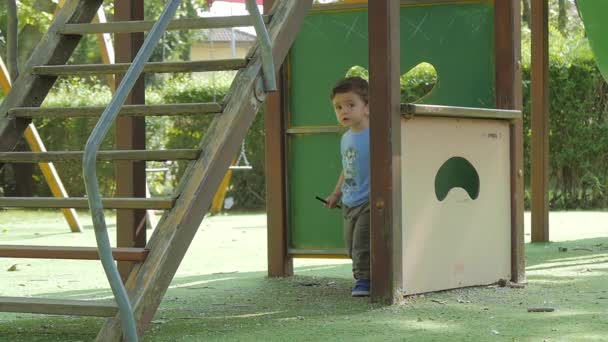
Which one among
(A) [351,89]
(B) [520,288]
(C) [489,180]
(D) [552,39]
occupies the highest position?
(D) [552,39]

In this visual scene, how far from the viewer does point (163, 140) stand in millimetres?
15578

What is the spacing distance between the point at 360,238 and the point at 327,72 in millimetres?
1411

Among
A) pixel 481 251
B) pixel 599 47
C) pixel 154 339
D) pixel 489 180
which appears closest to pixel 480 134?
pixel 489 180

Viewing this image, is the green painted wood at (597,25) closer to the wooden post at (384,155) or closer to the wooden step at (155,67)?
the wooden step at (155,67)

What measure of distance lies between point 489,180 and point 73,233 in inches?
240

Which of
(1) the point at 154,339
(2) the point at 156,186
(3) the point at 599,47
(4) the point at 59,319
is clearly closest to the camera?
(3) the point at 599,47

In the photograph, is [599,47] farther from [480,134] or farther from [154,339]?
[480,134]

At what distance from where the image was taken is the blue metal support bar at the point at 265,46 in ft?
10.8

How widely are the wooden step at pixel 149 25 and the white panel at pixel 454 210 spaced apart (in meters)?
0.92

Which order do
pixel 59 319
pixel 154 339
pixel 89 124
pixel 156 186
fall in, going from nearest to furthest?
pixel 154 339 → pixel 59 319 → pixel 89 124 → pixel 156 186

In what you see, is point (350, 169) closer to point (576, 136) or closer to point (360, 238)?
point (360, 238)

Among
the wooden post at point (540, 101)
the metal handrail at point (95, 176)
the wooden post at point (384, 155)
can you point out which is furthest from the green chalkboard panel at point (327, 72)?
the metal handrail at point (95, 176)

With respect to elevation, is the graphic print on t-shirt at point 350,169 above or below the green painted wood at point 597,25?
below

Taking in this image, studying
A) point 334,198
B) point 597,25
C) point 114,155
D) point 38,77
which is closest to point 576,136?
point 334,198
